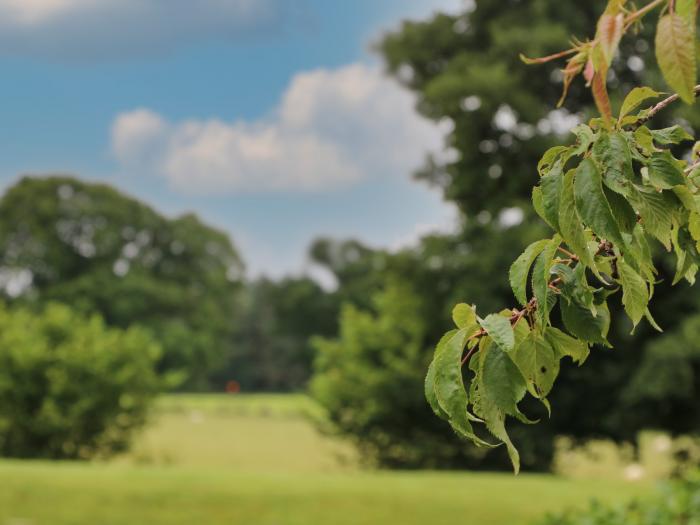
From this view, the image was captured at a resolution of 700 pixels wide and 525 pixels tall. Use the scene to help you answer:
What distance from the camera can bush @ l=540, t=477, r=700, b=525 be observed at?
462cm

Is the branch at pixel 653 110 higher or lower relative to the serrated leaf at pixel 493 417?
higher

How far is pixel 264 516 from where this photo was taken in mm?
8055

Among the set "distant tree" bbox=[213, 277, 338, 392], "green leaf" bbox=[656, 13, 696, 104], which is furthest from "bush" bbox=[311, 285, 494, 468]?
"distant tree" bbox=[213, 277, 338, 392]

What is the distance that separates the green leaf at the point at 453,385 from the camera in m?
1.17

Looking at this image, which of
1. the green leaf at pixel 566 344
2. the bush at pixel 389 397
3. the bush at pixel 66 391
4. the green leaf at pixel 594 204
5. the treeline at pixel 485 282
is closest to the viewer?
the green leaf at pixel 594 204

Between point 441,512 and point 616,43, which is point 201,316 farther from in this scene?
point 616,43

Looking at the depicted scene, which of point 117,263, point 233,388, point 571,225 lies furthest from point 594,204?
point 233,388

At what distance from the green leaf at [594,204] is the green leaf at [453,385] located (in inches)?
8.8

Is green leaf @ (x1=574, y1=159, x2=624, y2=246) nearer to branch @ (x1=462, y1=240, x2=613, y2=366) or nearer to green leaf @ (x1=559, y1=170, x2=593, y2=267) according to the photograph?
green leaf @ (x1=559, y1=170, x2=593, y2=267)

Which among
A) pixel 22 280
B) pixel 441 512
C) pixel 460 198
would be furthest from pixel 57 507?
pixel 22 280

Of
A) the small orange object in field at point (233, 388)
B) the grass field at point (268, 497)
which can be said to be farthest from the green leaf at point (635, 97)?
the small orange object in field at point (233, 388)

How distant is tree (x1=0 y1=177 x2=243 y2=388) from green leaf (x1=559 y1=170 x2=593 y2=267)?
32961mm

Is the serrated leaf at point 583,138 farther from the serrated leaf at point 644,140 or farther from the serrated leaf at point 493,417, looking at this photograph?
the serrated leaf at point 493,417

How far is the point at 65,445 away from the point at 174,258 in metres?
21.7
